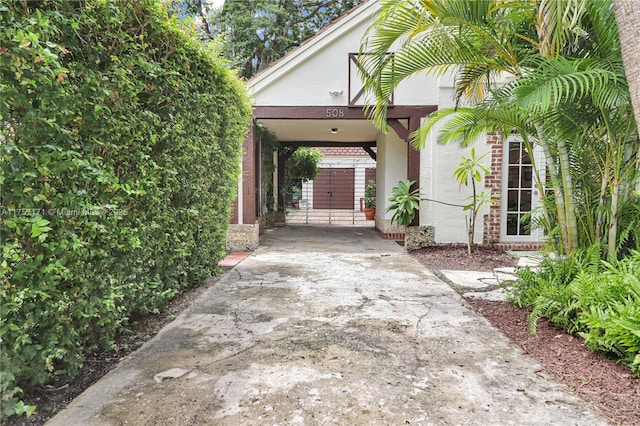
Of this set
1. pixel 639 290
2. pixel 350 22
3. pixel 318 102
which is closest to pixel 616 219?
pixel 639 290

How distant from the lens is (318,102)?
726 centimetres

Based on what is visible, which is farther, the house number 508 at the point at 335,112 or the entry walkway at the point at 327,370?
the house number 508 at the point at 335,112

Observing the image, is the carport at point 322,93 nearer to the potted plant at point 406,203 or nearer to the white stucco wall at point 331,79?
the white stucco wall at point 331,79

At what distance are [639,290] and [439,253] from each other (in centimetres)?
440

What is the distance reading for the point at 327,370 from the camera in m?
2.37

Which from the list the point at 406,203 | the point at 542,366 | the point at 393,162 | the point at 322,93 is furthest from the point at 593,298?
the point at 393,162

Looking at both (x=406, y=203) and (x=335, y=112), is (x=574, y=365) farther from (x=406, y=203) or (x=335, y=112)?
(x=335, y=112)

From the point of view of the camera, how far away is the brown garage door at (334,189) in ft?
58.7

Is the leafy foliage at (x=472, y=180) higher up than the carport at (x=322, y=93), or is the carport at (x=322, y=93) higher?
the carport at (x=322, y=93)

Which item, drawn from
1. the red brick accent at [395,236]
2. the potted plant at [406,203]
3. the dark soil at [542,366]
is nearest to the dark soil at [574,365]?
the dark soil at [542,366]

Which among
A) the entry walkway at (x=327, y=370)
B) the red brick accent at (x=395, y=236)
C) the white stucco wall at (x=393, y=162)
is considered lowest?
the entry walkway at (x=327, y=370)

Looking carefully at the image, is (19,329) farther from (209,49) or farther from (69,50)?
(209,49)

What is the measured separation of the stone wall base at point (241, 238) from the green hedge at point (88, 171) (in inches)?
137

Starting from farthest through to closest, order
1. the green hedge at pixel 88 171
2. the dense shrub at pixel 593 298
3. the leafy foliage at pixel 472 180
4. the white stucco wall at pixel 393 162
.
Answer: the white stucco wall at pixel 393 162
the leafy foliage at pixel 472 180
the dense shrub at pixel 593 298
the green hedge at pixel 88 171
